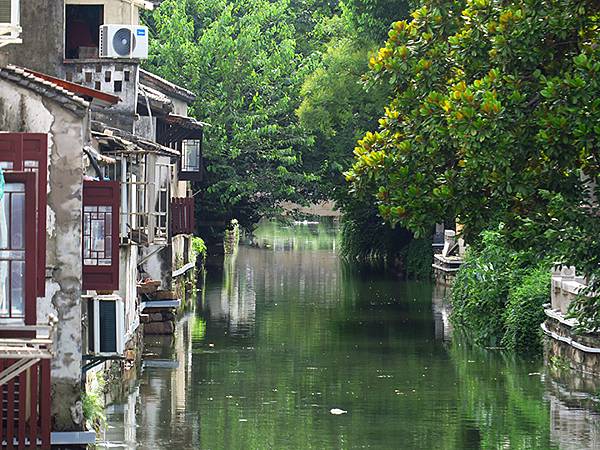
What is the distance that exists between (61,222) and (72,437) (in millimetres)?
2815

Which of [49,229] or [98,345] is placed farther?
[98,345]

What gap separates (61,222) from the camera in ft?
66.8

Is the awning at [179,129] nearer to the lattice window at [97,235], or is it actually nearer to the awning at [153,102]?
the awning at [153,102]

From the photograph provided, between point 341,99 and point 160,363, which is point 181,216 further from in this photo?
point 341,99

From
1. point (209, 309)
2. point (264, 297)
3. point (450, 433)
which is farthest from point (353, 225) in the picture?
point (450, 433)

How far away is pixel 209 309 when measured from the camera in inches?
1853

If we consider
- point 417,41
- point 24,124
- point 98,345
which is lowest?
point 98,345

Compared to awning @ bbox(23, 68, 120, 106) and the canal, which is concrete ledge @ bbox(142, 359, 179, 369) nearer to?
the canal

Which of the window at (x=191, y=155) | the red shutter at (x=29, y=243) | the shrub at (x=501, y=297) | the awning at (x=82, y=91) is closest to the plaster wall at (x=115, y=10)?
the awning at (x=82, y=91)

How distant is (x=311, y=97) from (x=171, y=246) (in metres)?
16.6

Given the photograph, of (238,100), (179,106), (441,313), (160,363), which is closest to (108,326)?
(160,363)

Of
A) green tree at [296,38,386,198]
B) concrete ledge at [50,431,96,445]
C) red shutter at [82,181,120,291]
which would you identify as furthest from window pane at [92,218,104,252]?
green tree at [296,38,386,198]

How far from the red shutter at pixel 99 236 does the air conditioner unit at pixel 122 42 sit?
24.7ft

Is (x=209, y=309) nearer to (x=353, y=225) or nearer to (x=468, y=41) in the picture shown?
(x=353, y=225)
